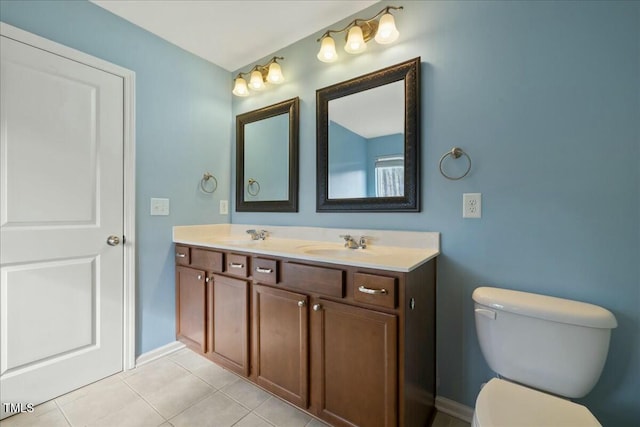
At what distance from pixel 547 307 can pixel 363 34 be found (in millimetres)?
1687

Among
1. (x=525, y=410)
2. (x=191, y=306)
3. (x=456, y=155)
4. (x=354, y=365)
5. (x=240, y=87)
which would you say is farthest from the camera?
(x=240, y=87)

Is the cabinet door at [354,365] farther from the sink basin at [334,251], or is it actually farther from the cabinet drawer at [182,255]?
the cabinet drawer at [182,255]

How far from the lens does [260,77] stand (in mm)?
2102

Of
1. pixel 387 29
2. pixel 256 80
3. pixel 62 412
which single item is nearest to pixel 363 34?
pixel 387 29

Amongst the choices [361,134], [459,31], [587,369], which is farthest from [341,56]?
[587,369]

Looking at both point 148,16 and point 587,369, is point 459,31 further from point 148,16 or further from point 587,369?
point 148,16

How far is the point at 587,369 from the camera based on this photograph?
97 centimetres

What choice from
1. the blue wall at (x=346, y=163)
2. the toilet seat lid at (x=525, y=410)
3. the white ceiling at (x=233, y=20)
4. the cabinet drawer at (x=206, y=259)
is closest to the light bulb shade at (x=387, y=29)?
the white ceiling at (x=233, y=20)

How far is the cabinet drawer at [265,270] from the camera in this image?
143cm

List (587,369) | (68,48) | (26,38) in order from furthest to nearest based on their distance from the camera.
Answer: (68,48) → (26,38) → (587,369)

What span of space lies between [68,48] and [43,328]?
5.14ft

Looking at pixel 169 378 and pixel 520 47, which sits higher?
pixel 520 47

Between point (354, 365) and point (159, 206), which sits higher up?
point (159, 206)

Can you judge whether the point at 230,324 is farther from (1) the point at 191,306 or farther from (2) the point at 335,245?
(2) the point at 335,245
